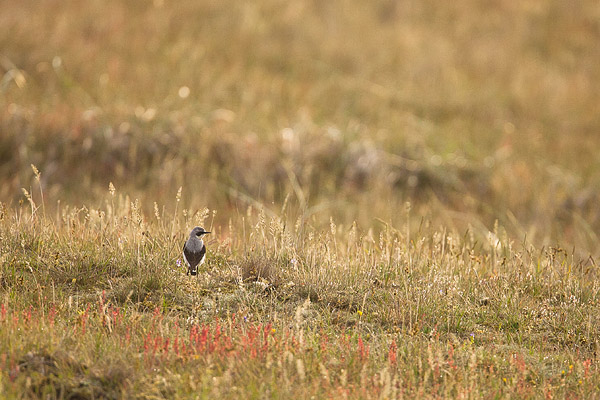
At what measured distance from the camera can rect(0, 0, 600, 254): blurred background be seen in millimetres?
10367

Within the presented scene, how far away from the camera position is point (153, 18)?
15.2m

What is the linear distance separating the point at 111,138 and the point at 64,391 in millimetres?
7637

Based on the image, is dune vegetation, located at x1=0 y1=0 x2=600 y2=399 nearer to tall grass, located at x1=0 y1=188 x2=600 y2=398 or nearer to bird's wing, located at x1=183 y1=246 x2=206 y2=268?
tall grass, located at x1=0 y1=188 x2=600 y2=398

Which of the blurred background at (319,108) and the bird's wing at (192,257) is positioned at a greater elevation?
the blurred background at (319,108)

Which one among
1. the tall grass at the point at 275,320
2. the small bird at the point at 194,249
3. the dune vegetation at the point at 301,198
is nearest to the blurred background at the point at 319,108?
the dune vegetation at the point at 301,198

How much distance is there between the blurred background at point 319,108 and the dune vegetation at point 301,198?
54mm

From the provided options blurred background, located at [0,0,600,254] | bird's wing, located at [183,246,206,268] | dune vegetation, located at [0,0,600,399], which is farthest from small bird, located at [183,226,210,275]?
blurred background, located at [0,0,600,254]

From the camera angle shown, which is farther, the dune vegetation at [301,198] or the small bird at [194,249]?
the small bird at [194,249]

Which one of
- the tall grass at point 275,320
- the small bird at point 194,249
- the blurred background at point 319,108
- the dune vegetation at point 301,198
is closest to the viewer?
the tall grass at point 275,320

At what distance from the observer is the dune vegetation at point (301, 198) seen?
3.77 meters

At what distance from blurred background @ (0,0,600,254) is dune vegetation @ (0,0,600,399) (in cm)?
5

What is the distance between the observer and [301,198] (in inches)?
312

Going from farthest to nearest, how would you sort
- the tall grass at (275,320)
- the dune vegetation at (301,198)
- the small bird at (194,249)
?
1. the small bird at (194,249)
2. the dune vegetation at (301,198)
3. the tall grass at (275,320)

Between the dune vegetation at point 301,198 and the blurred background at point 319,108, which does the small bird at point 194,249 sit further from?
the blurred background at point 319,108
